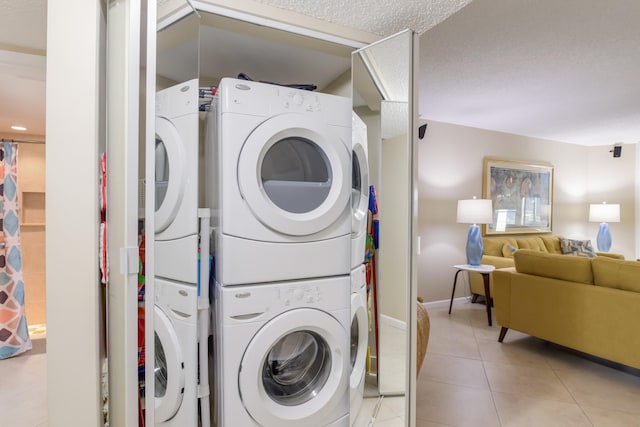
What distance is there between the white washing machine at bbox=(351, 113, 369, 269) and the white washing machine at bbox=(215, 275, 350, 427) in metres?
0.15

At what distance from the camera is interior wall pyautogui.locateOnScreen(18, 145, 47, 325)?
362 cm

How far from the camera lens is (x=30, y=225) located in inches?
144

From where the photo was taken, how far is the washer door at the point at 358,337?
1708mm

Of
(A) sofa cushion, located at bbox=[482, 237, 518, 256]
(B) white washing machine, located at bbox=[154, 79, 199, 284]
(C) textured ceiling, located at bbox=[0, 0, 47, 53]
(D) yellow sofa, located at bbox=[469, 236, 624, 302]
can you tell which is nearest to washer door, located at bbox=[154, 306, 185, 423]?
(B) white washing machine, located at bbox=[154, 79, 199, 284]

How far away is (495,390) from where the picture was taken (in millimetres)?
2396

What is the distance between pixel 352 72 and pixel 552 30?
1536 mm

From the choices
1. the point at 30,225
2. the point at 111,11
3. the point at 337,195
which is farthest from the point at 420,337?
the point at 30,225

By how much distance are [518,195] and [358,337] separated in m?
4.58

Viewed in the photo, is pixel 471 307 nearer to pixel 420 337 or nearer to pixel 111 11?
pixel 420 337

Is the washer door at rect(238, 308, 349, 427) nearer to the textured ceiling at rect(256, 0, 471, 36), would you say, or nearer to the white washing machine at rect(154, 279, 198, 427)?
the white washing machine at rect(154, 279, 198, 427)

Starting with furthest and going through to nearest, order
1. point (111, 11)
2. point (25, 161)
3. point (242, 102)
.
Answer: point (25, 161)
point (242, 102)
point (111, 11)

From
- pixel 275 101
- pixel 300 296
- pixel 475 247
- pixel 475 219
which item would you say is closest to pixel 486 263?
pixel 475 247

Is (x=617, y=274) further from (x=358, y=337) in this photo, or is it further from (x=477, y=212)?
(x=358, y=337)

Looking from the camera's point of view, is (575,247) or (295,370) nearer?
(295,370)
